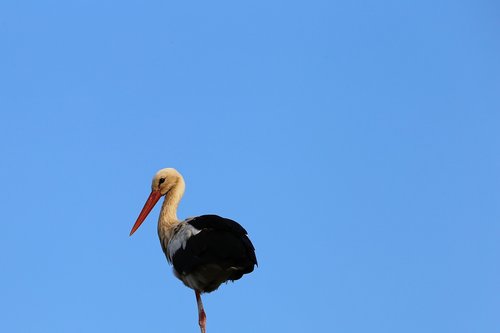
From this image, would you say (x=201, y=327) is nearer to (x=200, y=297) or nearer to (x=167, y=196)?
(x=200, y=297)

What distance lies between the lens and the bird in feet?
51.4

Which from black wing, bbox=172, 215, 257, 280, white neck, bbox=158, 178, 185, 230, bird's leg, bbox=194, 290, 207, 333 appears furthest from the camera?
white neck, bbox=158, 178, 185, 230

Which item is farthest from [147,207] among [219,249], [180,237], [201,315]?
[219,249]

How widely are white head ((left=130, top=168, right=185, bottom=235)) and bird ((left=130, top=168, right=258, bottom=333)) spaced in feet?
0.04

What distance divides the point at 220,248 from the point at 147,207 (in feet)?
7.70

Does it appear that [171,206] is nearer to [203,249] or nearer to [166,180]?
[166,180]

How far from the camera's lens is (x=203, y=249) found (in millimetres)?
15828

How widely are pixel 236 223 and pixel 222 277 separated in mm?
622

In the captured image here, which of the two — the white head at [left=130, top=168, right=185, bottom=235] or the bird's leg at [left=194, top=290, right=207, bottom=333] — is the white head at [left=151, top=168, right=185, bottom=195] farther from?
the bird's leg at [left=194, top=290, right=207, bottom=333]

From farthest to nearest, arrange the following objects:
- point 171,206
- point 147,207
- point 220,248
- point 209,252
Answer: point 147,207 < point 171,206 < point 209,252 < point 220,248

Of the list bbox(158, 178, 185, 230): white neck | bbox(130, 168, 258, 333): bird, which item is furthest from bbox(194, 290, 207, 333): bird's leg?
bbox(158, 178, 185, 230): white neck

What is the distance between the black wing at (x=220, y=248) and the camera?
51.3ft

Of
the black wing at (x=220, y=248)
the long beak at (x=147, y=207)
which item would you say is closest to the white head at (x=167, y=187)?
the long beak at (x=147, y=207)

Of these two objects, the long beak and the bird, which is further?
the long beak
